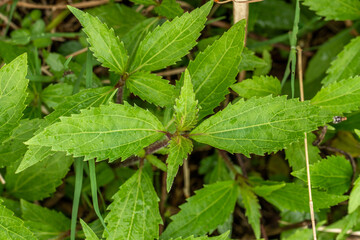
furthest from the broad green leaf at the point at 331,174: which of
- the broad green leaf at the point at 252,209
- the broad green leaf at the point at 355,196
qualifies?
the broad green leaf at the point at 252,209

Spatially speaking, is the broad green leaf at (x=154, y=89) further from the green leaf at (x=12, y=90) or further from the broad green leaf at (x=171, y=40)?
the green leaf at (x=12, y=90)

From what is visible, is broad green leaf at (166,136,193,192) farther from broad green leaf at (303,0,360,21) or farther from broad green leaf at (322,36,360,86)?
broad green leaf at (303,0,360,21)

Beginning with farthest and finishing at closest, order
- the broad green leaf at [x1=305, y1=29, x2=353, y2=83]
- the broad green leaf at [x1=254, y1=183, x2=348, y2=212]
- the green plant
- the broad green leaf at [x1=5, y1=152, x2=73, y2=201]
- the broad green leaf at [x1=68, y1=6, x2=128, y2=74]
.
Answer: the broad green leaf at [x1=305, y1=29, x2=353, y2=83]
the broad green leaf at [x1=5, y1=152, x2=73, y2=201]
the broad green leaf at [x1=254, y1=183, x2=348, y2=212]
the broad green leaf at [x1=68, y1=6, x2=128, y2=74]
the green plant

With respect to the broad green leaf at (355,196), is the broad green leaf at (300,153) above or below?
above

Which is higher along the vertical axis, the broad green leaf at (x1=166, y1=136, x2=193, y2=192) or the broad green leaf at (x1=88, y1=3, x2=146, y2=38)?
the broad green leaf at (x1=88, y1=3, x2=146, y2=38)

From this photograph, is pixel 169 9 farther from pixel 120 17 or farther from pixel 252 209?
pixel 252 209

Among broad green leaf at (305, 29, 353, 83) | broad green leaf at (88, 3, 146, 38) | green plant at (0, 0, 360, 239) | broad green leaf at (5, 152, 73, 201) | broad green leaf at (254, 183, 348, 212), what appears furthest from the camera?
broad green leaf at (305, 29, 353, 83)

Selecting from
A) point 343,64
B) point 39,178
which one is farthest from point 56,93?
point 343,64

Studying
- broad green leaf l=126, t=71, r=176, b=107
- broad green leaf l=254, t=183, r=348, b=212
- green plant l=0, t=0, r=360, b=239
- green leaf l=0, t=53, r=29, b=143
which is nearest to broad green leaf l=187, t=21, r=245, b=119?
green plant l=0, t=0, r=360, b=239
